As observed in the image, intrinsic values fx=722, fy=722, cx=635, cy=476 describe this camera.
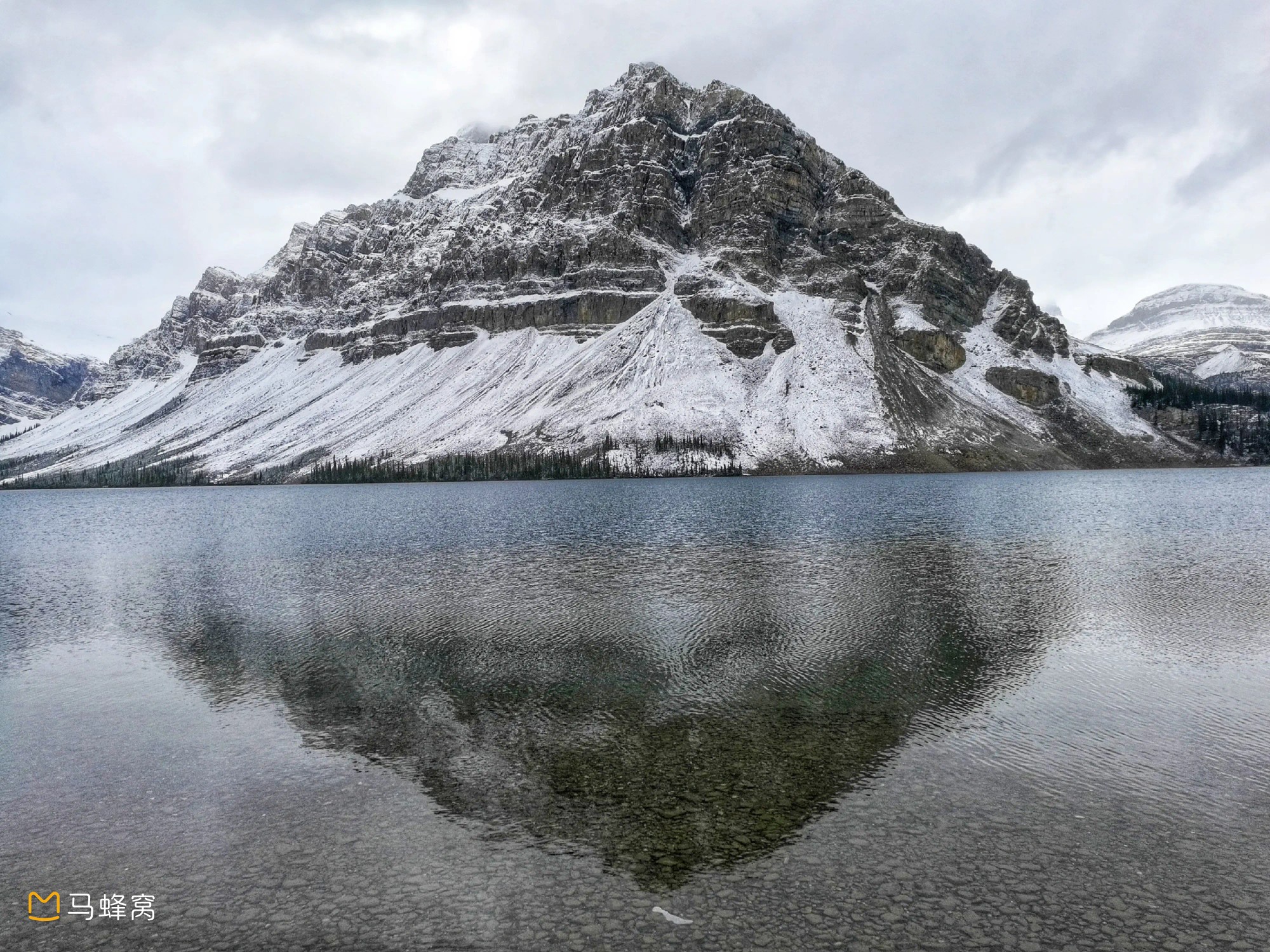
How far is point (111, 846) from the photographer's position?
14000mm

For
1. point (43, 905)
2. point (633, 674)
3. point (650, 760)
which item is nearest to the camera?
point (43, 905)

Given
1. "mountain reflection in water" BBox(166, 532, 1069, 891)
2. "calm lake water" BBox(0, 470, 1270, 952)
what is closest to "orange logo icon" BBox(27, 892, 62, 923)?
"calm lake water" BBox(0, 470, 1270, 952)

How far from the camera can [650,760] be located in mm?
17750

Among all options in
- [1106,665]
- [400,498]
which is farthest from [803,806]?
[400,498]

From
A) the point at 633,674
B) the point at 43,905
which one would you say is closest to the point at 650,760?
the point at 633,674

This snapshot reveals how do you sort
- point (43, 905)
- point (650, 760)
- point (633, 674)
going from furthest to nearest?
point (633, 674), point (650, 760), point (43, 905)

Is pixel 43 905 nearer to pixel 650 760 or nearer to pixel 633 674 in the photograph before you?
pixel 650 760

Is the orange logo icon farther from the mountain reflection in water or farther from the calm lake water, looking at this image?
the mountain reflection in water

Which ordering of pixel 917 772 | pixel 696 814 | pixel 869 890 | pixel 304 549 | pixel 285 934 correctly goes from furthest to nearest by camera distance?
pixel 304 549 < pixel 917 772 < pixel 696 814 < pixel 869 890 < pixel 285 934

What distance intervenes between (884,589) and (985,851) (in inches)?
1067

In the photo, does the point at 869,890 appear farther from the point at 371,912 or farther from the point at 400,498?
the point at 400,498

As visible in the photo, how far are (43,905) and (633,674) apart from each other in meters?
16.4

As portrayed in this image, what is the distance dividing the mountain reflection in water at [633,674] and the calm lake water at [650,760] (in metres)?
0.16

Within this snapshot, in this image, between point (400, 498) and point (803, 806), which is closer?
point (803, 806)
